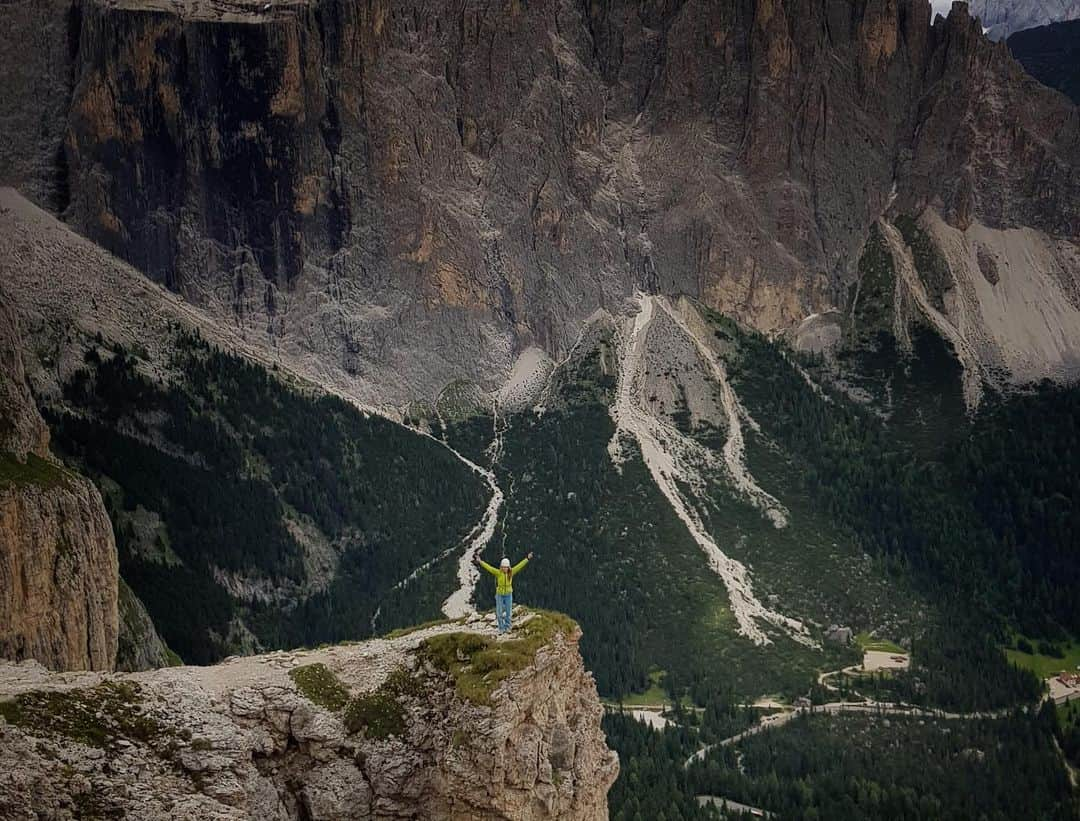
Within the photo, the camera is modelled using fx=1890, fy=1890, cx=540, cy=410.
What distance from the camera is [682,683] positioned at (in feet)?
620

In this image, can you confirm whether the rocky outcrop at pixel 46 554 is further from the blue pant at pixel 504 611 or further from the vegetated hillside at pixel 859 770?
the vegetated hillside at pixel 859 770

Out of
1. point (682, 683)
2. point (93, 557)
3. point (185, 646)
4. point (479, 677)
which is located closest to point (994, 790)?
point (682, 683)

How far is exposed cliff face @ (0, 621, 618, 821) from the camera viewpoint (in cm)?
6194

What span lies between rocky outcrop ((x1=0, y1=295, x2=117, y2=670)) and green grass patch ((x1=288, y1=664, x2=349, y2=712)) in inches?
1331

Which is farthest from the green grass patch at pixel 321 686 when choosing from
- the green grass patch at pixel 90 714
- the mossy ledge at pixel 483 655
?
the green grass patch at pixel 90 714

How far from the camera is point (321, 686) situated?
6812 cm

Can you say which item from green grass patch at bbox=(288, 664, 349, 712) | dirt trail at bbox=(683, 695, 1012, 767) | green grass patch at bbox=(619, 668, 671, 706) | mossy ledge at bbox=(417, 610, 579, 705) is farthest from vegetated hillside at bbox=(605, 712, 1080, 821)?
green grass patch at bbox=(288, 664, 349, 712)

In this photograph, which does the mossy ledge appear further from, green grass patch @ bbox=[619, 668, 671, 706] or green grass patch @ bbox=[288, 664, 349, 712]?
green grass patch @ bbox=[619, 668, 671, 706]

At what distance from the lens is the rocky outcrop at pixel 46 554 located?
328 ft

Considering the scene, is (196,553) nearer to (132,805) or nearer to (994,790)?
(994,790)

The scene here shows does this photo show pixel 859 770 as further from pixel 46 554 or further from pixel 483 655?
pixel 483 655

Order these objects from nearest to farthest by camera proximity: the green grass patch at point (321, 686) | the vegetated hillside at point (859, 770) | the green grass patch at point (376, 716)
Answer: the green grass patch at point (376, 716) < the green grass patch at point (321, 686) < the vegetated hillside at point (859, 770)

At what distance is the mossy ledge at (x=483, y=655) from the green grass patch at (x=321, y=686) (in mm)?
3197

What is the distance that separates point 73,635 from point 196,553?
89957 mm
